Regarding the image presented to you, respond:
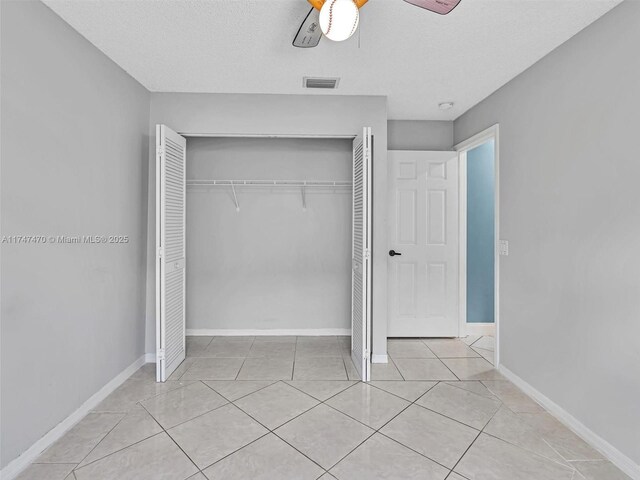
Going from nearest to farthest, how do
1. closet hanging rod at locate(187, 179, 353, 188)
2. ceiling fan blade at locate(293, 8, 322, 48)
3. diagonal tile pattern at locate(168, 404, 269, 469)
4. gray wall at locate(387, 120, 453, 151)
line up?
1. ceiling fan blade at locate(293, 8, 322, 48)
2. diagonal tile pattern at locate(168, 404, 269, 469)
3. closet hanging rod at locate(187, 179, 353, 188)
4. gray wall at locate(387, 120, 453, 151)

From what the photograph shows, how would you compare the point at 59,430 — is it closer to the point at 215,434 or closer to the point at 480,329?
the point at 215,434

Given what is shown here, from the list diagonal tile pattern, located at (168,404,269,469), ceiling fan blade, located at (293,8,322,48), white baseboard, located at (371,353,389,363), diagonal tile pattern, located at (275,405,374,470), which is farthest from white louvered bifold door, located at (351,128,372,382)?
diagonal tile pattern, located at (168,404,269,469)

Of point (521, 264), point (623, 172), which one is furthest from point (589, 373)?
point (623, 172)

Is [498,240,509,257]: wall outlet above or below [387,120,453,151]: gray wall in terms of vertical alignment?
below

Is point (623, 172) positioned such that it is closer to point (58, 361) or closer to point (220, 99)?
point (220, 99)

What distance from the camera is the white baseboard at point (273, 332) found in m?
3.74

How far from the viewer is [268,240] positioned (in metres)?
3.75

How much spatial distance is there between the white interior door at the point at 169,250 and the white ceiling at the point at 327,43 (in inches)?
24.0

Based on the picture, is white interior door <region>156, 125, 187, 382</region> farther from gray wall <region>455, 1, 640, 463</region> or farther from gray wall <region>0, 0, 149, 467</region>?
gray wall <region>455, 1, 640, 463</region>

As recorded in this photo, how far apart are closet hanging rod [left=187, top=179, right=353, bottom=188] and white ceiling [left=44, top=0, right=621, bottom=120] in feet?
2.95

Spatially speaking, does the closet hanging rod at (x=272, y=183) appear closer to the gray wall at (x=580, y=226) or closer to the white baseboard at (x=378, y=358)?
the gray wall at (x=580, y=226)

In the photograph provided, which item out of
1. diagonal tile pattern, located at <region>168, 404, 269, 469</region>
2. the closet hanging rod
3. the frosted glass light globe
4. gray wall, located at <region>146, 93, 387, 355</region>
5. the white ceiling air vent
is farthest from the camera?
the closet hanging rod

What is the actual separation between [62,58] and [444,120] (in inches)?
136

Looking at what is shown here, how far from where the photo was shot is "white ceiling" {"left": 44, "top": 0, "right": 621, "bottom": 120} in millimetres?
1882
